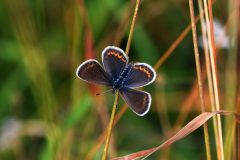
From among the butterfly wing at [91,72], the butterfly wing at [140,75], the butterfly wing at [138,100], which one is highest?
the butterfly wing at [91,72]

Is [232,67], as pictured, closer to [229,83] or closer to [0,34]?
[229,83]

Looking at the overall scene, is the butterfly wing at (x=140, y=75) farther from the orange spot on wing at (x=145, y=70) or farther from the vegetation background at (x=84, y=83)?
the vegetation background at (x=84, y=83)

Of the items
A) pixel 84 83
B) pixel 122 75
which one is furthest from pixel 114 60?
pixel 84 83

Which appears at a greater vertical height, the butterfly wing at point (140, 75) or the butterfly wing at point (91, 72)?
the butterfly wing at point (91, 72)

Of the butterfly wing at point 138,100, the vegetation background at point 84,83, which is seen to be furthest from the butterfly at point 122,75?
the vegetation background at point 84,83

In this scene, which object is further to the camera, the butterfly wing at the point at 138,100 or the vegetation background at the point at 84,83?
the vegetation background at the point at 84,83

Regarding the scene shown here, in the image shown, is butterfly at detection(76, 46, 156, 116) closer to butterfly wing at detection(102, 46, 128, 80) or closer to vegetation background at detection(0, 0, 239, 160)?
butterfly wing at detection(102, 46, 128, 80)

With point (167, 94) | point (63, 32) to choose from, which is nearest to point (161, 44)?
point (167, 94)

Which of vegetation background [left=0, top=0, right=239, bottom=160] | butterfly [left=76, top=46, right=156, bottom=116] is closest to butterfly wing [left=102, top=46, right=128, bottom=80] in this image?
butterfly [left=76, top=46, right=156, bottom=116]
